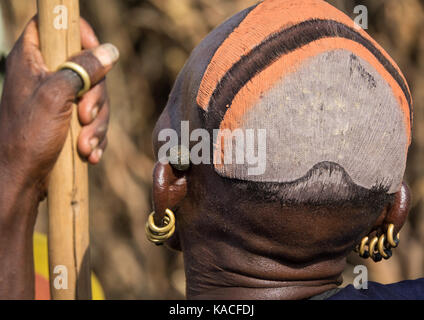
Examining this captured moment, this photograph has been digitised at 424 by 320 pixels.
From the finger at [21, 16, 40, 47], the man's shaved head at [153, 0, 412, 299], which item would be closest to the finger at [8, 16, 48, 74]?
the finger at [21, 16, 40, 47]

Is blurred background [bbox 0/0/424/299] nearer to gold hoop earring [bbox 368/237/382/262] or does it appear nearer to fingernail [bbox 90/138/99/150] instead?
fingernail [bbox 90/138/99/150]

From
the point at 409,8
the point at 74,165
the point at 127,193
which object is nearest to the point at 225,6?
the point at 409,8

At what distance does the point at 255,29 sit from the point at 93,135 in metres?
0.78

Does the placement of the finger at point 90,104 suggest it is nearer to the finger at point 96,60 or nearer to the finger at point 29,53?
the finger at point 96,60

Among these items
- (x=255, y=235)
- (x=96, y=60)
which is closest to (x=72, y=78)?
(x=96, y=60)

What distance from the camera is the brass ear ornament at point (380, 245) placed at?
1.53 metres

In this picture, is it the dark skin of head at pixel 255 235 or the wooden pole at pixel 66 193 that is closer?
the dark skin of head at pixel 255 235

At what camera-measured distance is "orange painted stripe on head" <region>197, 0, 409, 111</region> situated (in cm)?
137

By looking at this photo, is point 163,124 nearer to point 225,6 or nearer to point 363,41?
point 363,41

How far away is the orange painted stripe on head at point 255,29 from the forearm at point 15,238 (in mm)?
749

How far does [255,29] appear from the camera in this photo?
4.55 ft

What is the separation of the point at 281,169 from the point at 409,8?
2609 millimetres

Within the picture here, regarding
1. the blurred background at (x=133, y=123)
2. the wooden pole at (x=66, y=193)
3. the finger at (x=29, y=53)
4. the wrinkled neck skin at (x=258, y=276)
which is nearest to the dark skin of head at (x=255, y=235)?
the wrinkled neck skin at (x=258, y=276)

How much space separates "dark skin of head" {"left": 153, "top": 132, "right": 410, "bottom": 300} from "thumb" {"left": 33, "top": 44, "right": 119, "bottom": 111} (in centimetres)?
52
